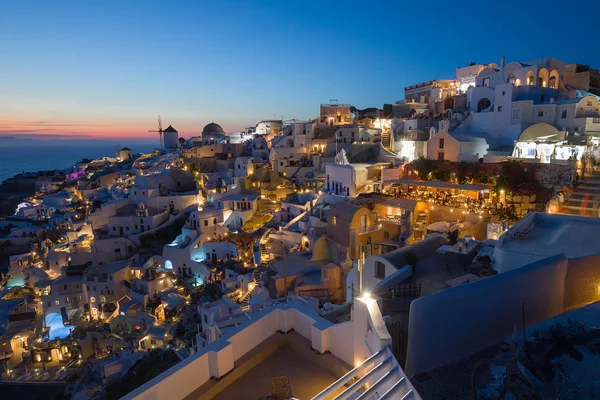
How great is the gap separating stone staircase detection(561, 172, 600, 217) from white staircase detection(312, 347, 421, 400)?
15803 mm

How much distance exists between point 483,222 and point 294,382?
1647 cm

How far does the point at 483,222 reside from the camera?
18.2m

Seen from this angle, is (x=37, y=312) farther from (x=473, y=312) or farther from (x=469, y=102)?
(x=469, y=102)

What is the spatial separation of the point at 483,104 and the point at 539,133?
827cm

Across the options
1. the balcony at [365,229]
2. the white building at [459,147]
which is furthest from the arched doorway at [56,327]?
the white building at [459,147]

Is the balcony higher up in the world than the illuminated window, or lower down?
lower down

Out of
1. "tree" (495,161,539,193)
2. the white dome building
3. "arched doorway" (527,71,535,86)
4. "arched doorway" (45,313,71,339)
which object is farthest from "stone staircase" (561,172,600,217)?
the white dome building

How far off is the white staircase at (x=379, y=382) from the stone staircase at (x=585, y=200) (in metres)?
15.8

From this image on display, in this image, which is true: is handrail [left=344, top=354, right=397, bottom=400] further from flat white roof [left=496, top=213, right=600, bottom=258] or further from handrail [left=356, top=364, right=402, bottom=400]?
flat white roof [left=496, top=213, right=600, bottom=258]

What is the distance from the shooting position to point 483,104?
3025cm

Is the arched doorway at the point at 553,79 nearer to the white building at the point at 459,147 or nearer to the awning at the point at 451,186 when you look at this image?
the white building at the point at 459,147

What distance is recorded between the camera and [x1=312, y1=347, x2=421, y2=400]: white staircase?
3.58 meters

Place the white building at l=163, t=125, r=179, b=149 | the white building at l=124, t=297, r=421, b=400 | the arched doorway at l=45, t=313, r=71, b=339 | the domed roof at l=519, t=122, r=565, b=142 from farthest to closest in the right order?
1. the white building at l=163, t=125, r=179, b=149
2. the arched doorway at l=45, t=313, r=71, b=339
3. the domed roof at l=519, t=122, r=565, b=142
4. the white building at l=124, t=297, r=421, b=400

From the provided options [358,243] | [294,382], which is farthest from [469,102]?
[294,382]
